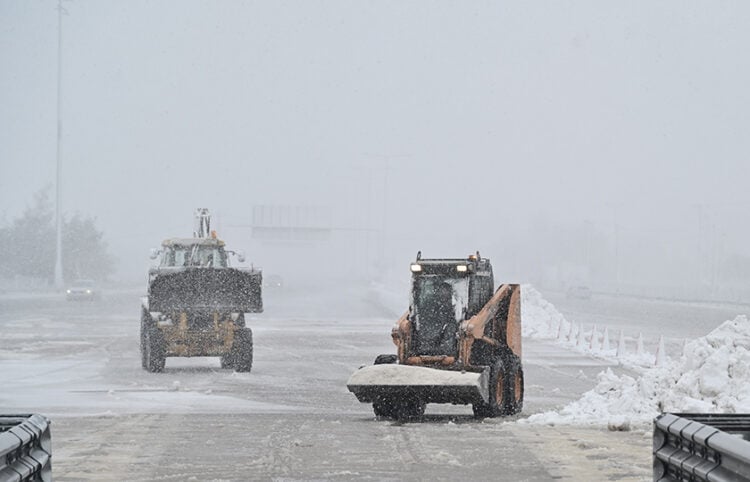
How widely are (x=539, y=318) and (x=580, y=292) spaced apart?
49.7 metres

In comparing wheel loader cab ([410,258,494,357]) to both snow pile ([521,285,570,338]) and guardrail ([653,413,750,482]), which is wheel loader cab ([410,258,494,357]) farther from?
snow pile ([521,285,570,338])

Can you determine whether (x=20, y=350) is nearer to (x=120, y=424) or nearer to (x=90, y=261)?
(x=120, y=424)

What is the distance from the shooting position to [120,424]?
1645cm

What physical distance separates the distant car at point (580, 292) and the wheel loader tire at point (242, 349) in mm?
71909

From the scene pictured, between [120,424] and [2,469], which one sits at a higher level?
[2,469]

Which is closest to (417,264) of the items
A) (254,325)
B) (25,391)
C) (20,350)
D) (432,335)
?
(432,335)

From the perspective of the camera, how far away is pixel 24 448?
553cm

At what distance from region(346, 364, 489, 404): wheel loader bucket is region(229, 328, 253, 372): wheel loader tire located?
31.3 feet

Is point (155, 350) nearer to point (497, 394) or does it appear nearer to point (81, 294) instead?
point (497, 394)

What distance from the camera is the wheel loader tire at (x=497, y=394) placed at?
1742cm

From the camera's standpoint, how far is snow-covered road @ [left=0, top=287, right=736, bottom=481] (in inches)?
482

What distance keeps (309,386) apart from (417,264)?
21.4 feet

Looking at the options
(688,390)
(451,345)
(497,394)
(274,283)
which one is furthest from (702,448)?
(274,283)

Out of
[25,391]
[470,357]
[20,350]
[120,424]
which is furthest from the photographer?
[20,350]
